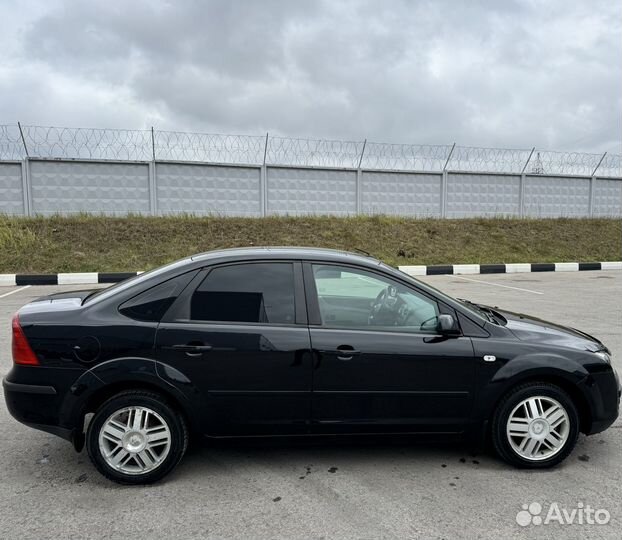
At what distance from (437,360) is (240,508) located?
4.63 ft

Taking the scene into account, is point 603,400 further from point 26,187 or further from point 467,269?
point 26,187

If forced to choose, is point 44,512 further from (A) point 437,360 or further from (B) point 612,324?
(B) point 612,324

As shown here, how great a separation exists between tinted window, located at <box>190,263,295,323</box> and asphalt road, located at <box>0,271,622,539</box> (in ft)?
2.61

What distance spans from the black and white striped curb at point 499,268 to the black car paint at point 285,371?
11301 mm

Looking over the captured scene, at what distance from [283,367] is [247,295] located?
502 mm

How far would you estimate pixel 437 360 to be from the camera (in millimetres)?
2824

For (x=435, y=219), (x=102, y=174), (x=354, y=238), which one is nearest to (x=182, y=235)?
(x=102, y=174)

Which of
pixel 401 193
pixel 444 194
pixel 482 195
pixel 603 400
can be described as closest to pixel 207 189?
pixel 401 193

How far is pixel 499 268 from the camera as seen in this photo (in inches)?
596

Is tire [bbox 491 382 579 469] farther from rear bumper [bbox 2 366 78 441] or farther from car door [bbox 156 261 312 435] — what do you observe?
rear bumper [bbox 2 366 78 441]

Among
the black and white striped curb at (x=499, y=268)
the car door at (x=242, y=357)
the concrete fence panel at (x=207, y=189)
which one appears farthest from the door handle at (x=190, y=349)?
the concrete fence panel at (x=207, y=189)

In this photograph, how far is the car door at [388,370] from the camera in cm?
278

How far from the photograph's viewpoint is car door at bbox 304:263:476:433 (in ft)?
9.11

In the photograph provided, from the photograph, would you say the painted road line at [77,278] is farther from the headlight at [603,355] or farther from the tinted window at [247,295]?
the headlight at [603,355]
